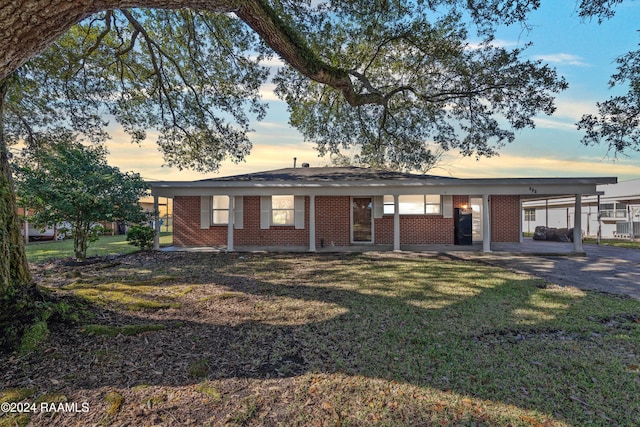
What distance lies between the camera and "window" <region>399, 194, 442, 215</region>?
42.9ft

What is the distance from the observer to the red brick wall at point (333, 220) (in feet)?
43.2

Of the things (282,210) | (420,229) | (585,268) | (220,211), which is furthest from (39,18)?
(420,229)

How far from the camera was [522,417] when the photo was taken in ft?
7.55

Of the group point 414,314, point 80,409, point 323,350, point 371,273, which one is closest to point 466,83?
point 371,273

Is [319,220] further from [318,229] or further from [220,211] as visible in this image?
[220,211]

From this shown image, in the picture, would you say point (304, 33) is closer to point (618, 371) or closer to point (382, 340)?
point (382, 340)

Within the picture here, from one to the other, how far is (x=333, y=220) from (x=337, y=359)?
10149 mm

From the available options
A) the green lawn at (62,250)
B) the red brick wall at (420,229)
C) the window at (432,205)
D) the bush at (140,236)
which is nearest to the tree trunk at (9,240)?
the green lawn at (62,250)

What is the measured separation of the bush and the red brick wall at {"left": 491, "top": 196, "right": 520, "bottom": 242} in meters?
15.2

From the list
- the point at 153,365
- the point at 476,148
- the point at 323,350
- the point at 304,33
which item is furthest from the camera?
the point at 476,148

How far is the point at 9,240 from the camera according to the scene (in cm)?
378

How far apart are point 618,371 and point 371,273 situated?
17.1 feet

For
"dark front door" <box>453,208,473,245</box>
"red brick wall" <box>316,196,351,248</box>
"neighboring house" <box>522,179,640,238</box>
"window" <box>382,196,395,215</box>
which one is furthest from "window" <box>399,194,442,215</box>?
"neighboring house" <box>522,179,640,238</box>

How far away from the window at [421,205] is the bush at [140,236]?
35.4ft
